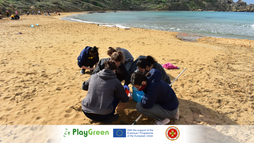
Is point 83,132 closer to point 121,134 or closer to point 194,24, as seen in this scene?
point 121,134

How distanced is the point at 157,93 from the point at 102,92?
3.20 feet

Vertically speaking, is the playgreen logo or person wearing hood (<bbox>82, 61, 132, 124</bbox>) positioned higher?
person wearing hood (<bbox>82, 61, 132, 124</bbox>)

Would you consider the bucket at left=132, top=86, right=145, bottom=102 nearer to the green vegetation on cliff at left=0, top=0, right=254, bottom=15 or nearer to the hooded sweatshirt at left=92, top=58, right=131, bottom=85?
the hooded sweatshirt at left=92, top=58, right=131, bottom=85

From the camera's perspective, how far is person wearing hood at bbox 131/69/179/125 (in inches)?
97.6

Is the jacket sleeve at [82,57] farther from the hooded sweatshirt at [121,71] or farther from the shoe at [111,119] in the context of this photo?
the shoe at [111,119]

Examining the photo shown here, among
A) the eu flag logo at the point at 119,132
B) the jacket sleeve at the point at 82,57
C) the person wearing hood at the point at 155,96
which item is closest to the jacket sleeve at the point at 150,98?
the person wearing hood at the point at 155,96

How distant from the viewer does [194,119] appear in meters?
3.18

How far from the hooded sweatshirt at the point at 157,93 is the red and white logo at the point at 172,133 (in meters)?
0.41

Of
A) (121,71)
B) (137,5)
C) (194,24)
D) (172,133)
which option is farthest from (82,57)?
(137,5)

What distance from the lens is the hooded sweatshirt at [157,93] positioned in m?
2.48

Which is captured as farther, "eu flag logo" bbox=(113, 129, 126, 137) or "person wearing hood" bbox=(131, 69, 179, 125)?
"eu flag logo" bbox=(113, 129, 126, 137)

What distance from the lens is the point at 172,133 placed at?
2680 millimetres

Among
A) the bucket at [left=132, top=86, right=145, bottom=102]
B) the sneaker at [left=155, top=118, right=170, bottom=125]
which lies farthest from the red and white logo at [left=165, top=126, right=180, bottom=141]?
the bucket at [left=132, top=86, right=145, bottom=102]

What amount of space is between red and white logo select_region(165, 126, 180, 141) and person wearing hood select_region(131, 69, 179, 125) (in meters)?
0.17
